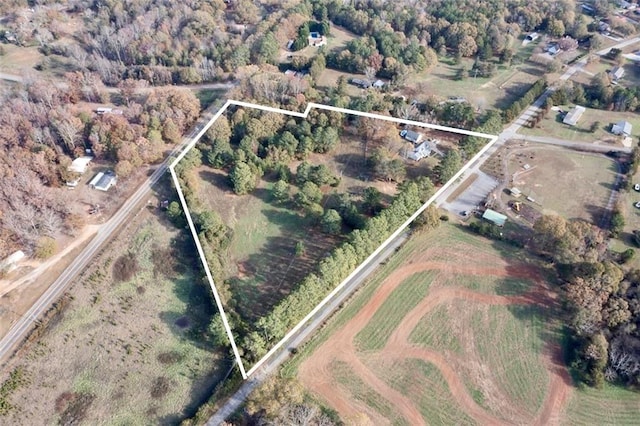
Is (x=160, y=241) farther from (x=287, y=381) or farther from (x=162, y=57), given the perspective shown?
(x=162, y=57)

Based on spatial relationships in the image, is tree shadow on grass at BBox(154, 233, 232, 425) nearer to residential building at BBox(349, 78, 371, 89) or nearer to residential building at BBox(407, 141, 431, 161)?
residential building at BBox(407, 141, 431, 161)

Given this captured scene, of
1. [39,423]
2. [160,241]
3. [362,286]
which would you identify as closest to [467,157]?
[362,286]

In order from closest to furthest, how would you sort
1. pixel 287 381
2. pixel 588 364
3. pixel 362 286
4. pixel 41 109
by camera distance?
pixel 287 381 → pixel 588 364 → pixel 362 286 → pixel 41 109

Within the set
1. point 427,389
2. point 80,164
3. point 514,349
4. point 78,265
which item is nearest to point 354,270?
point 427,389

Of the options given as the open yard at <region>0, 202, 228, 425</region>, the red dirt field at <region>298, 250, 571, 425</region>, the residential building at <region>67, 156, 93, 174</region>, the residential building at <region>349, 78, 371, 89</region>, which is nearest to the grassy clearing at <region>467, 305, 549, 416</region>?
the red dirt field at <region>298, 250, 571, 425</region>

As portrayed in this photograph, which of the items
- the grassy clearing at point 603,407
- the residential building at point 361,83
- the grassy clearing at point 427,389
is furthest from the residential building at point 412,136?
the grassy clearing at point 603,407

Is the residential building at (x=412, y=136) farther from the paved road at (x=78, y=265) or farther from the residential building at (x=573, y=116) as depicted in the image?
the paved road at (x=78, y=265)
